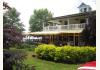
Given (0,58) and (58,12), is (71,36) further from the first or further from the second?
(0,58)

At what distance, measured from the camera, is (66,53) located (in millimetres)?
2188

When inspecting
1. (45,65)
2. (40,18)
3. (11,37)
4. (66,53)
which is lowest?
(45,65)

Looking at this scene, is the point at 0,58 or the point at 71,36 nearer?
the point at 71,36

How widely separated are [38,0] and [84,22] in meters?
0.54

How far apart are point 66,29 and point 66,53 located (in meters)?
0.23

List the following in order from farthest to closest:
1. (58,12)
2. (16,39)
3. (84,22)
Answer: (16,39) < (58,12) < (84,22)

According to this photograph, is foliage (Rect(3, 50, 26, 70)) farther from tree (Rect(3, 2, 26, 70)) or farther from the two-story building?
the two-story building

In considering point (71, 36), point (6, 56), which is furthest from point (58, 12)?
point (6, 56)

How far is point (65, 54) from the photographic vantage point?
2.20m

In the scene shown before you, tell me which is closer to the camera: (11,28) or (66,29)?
(66,29)

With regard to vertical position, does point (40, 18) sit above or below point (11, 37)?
above

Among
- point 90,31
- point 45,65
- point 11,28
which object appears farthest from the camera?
point 11,28

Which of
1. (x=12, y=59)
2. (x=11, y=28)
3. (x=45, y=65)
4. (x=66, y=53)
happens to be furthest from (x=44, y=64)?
(x=11, y=28)

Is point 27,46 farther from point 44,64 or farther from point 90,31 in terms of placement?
point 90,31
